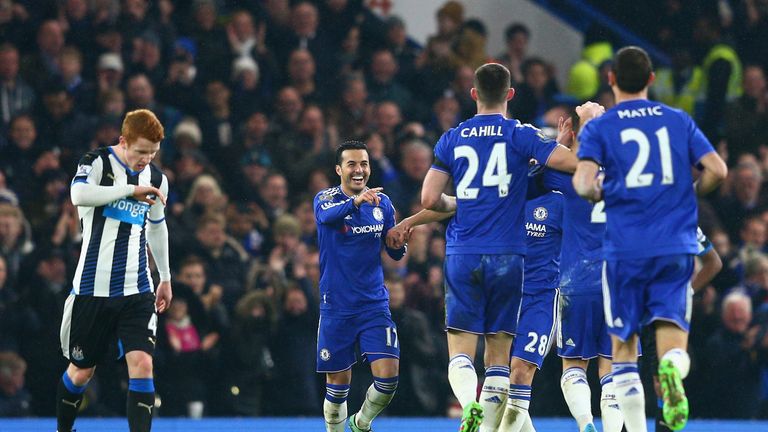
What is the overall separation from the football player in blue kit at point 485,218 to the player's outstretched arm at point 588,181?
0.82 m

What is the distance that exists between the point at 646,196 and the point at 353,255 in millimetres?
2894

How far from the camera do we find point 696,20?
19.6 meters

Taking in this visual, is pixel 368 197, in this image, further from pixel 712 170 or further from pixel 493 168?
pixel 712 170

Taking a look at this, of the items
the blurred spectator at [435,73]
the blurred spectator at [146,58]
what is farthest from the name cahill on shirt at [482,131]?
the blurred spectator at [435,73]

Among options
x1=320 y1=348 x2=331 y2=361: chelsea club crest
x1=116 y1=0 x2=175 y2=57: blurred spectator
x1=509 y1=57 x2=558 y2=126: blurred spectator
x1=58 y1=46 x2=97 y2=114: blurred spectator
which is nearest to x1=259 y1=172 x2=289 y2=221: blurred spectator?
x1=58 y1=46 x2=97 y2=114: blurred spectator

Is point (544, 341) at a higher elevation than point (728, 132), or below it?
below

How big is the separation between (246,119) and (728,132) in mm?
6325

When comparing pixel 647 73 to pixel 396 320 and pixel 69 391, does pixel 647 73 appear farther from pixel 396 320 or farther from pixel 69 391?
pixel 396 320

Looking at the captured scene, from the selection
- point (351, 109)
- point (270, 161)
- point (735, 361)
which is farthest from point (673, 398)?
point (351, 109)

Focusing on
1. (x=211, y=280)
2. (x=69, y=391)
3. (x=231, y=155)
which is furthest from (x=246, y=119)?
(x=69, y=391)

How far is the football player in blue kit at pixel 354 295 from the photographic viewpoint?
10.0 meters

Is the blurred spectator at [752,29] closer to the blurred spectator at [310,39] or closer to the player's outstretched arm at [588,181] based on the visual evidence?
the blurred spectator at [310,39]

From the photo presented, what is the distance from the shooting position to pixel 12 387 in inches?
521

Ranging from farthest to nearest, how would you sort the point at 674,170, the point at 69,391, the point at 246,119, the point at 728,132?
the point at 728,132
the point at 246,119
the point at 69,391
the point at 674,170
